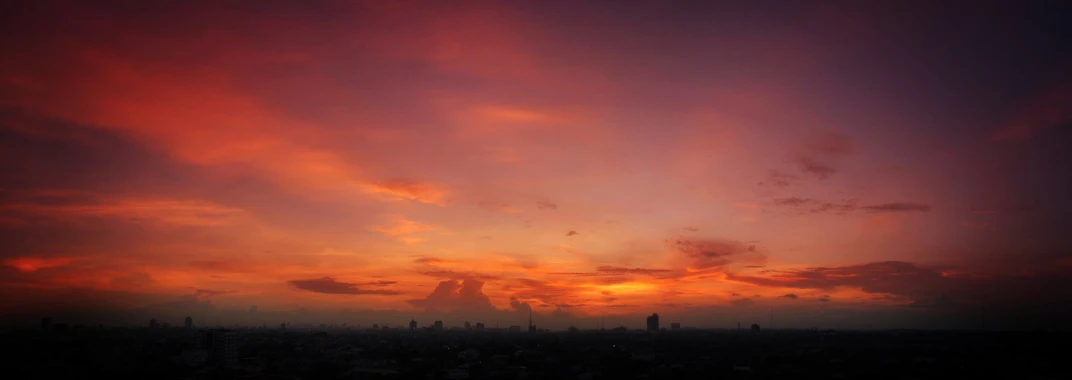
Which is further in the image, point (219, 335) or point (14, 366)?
point (219, 335)

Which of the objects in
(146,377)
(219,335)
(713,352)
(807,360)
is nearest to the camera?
(146,377)

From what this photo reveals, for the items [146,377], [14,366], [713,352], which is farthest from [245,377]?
[713,352]

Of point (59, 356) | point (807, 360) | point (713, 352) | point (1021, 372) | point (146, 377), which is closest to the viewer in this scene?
point (146, 377)

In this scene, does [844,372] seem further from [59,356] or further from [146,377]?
[59,356]

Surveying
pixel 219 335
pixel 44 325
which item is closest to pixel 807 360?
pixel 219 335

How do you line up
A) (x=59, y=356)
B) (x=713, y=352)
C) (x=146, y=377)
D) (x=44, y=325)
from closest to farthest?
1. (x=146, y=377)
2. (x=59, y=356)
3. (x=713, y=352)
4. (x=44, y=325)

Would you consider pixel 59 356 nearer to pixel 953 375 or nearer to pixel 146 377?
pixel 146 377
